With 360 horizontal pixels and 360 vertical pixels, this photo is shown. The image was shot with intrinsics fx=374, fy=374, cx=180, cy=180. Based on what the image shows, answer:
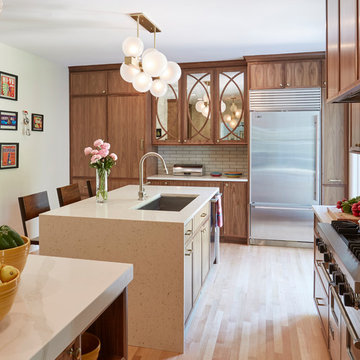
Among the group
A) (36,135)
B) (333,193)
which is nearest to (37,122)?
(36,135)

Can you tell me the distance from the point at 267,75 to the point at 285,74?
0.23m

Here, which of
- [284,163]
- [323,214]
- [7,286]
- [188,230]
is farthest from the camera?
[284,163]

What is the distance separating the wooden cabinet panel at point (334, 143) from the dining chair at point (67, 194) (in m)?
3.06

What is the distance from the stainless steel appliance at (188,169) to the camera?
18.0ft

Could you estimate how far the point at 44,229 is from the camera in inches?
99.2

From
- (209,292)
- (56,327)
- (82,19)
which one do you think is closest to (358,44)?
(56,327)

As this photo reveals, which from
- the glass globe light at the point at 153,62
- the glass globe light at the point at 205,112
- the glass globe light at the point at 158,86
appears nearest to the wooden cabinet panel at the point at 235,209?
the glass globe light at the point at 205,112

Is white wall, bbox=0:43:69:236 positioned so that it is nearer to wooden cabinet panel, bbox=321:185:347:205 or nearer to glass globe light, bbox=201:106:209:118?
glass globe light, bbox=201:106:209:118

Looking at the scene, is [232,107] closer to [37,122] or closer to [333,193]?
[333,193]

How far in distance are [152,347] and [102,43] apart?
3353mm

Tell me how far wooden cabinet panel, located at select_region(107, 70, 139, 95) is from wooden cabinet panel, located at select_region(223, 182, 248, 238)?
196cm

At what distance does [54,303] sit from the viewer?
102cm

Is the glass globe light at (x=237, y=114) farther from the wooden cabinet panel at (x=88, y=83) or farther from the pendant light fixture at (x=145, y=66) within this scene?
the wooden cabinet panel at (x=88, y=83)

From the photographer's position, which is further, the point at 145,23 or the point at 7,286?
the point at 145,23
